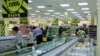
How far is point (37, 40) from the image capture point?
1201 cm

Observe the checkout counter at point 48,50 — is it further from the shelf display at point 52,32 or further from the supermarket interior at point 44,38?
the shelf display at point 52,32

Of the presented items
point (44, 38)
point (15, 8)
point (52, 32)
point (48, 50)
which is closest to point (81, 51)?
point (48, 50)

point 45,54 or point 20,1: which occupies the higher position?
point 20,1

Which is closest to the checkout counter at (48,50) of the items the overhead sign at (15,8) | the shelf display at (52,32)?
the overhead sign at (15,8)

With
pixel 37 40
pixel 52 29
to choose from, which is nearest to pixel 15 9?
pixel 37 40

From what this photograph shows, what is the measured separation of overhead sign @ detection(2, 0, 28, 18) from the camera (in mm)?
4730

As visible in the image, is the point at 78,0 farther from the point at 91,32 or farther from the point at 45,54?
the point at 45,54

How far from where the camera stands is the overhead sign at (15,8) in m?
4.73

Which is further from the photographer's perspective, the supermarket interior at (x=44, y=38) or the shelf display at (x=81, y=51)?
the shelf display at (x=81, y=51)

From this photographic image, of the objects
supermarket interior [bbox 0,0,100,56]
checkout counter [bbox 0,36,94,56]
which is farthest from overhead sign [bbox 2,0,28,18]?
checkout counter [bbox 0,36,94,56]

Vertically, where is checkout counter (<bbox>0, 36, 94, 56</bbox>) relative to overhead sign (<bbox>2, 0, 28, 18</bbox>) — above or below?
below

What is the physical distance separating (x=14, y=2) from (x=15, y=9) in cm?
22

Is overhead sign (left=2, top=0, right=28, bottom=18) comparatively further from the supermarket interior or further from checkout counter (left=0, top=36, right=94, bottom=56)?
checkout counter (left=0, top=36, right=94, bottom=56)

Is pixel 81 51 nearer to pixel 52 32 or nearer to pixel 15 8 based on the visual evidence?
pixel 15 8
